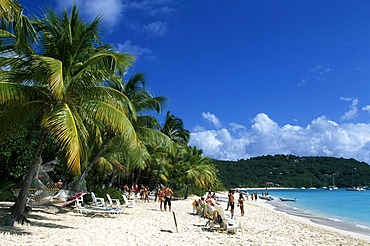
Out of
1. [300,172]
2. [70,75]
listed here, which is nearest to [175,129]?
[70,75]

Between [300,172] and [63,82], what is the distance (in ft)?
465

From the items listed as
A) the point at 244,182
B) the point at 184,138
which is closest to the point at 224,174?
the point at 244,182

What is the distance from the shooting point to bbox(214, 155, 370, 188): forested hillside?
128m

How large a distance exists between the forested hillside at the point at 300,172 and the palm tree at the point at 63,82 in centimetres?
11058

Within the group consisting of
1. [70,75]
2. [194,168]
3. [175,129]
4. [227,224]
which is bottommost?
[227,224]

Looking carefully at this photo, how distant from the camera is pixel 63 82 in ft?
28.5

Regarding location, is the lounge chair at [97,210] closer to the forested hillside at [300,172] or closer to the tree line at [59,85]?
the tree line at [59,85]

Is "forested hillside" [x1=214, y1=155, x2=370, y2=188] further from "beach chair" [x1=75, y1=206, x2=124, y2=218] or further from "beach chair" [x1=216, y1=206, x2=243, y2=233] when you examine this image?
"beach chair" [x1=216, y1=206, x2=243, y2=233]

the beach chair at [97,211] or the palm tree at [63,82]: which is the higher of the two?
the palm tree at [63,82]

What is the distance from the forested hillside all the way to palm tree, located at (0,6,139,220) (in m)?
111

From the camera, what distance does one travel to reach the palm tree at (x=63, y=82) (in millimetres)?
8281

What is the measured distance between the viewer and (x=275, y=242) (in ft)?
32.4

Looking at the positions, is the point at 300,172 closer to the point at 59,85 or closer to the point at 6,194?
the point at 6,194

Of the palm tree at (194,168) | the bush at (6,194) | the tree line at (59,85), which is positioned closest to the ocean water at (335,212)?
the palm tree at (194,168)
